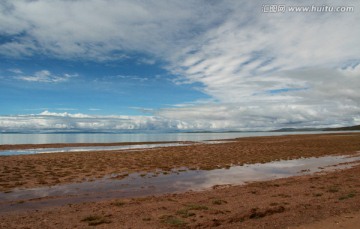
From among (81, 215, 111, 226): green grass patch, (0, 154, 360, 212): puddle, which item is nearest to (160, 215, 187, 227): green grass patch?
(81, 215, 111, 226): green grass patch

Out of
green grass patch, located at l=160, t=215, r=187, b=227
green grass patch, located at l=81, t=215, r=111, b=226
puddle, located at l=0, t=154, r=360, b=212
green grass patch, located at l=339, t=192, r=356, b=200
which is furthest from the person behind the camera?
puddle, located at l=0, t=154, r=360, b=212

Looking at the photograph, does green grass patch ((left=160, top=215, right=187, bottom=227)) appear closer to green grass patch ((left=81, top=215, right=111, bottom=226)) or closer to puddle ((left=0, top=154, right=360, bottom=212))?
green grass patch ((left=81, top=215, right=111, bottom=226))

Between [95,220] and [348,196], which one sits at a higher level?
[348,196]

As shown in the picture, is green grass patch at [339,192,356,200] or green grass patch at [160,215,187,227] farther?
green grass patch at [339,192,356,200]

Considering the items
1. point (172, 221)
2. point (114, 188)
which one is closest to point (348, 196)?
point (172, 221)

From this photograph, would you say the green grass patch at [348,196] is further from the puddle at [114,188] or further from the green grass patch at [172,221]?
the green grass patch at [172,221]

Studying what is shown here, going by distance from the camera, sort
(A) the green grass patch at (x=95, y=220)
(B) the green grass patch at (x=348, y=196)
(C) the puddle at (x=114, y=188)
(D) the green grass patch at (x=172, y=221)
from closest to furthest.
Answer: (D) the green grass patch at (x=172, y=221), (A) the green grass patch at (x=95, y=220), (B) the green grass patch at (x=348, y=196), (C) the puddle at (x=114, y=188)

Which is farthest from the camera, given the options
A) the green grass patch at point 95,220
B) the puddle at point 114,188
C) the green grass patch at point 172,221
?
the puddle at point 114,188

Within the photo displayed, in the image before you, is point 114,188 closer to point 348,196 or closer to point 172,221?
point 172,221

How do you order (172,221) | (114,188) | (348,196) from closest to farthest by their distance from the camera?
(172,221) < (348,196) < (114,188)

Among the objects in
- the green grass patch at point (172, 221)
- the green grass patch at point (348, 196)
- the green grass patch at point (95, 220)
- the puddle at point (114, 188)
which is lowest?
the puddle at point (114, 188)

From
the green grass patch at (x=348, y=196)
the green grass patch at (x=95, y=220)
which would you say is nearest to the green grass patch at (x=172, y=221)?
the green grass patch at (x=95, y=220)

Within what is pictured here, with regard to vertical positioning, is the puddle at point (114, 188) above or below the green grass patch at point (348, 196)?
below

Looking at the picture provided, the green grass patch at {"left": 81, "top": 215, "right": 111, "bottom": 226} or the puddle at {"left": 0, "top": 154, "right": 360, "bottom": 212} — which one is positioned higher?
the green grass patch at {"left": 81, "top": 215, "right": 111, "bottom": 226}
